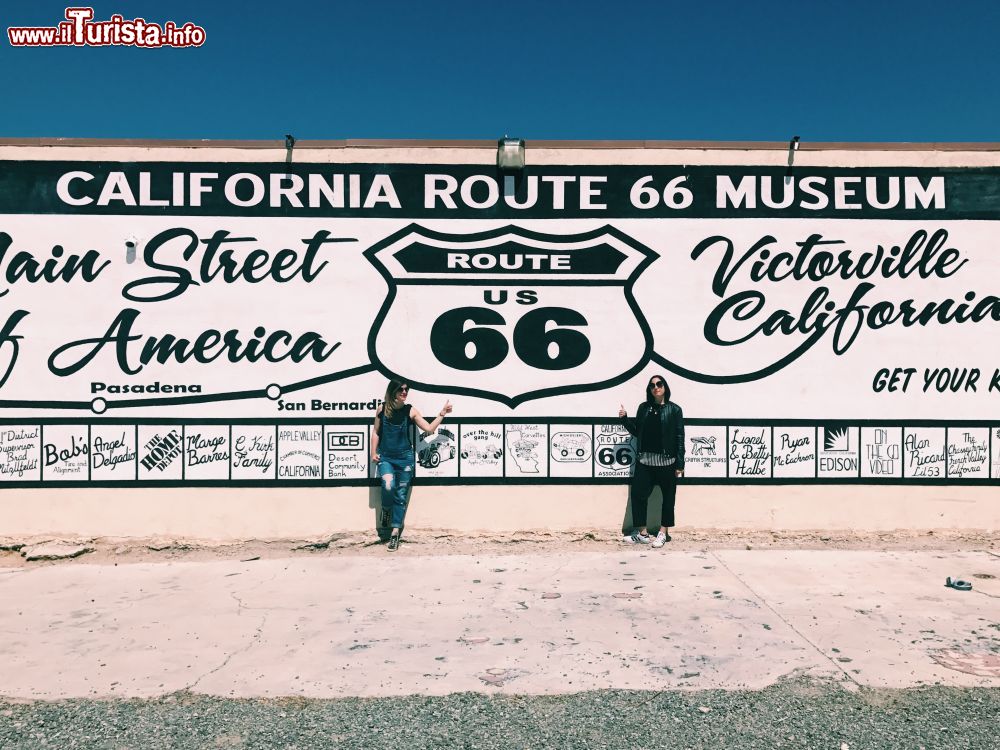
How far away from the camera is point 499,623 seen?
18.4ft

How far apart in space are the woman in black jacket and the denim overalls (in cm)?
238

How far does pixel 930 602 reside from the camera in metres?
6.07

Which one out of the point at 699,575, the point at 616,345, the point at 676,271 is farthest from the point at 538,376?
the point at 699,575

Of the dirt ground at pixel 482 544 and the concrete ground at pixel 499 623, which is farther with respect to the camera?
the dirt ground at pixel 482 544

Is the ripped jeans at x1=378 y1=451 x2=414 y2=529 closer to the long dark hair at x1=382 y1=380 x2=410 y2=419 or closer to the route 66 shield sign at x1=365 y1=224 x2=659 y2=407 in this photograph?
the long dark hair at x1=382 y1=380 x2=410 y2=419

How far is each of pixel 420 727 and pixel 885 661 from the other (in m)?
3.10

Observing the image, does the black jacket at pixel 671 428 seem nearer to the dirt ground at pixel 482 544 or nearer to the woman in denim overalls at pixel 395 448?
the dirt ground at pixel 482 544

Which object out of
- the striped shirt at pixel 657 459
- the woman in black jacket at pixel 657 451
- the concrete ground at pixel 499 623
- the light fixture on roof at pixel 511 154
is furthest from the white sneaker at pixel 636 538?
the light fixture on roof at pixel 511 154

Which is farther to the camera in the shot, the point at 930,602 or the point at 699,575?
the point at 699,575

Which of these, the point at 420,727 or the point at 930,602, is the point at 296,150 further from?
the point at 930,602

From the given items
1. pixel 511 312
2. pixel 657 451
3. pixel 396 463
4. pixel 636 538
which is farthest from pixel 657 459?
pixel 396 463

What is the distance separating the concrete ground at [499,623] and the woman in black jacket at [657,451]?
0.36m

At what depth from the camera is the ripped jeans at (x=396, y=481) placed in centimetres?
773

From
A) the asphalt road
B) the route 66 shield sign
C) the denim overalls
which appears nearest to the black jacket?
the route 66 shield sign
